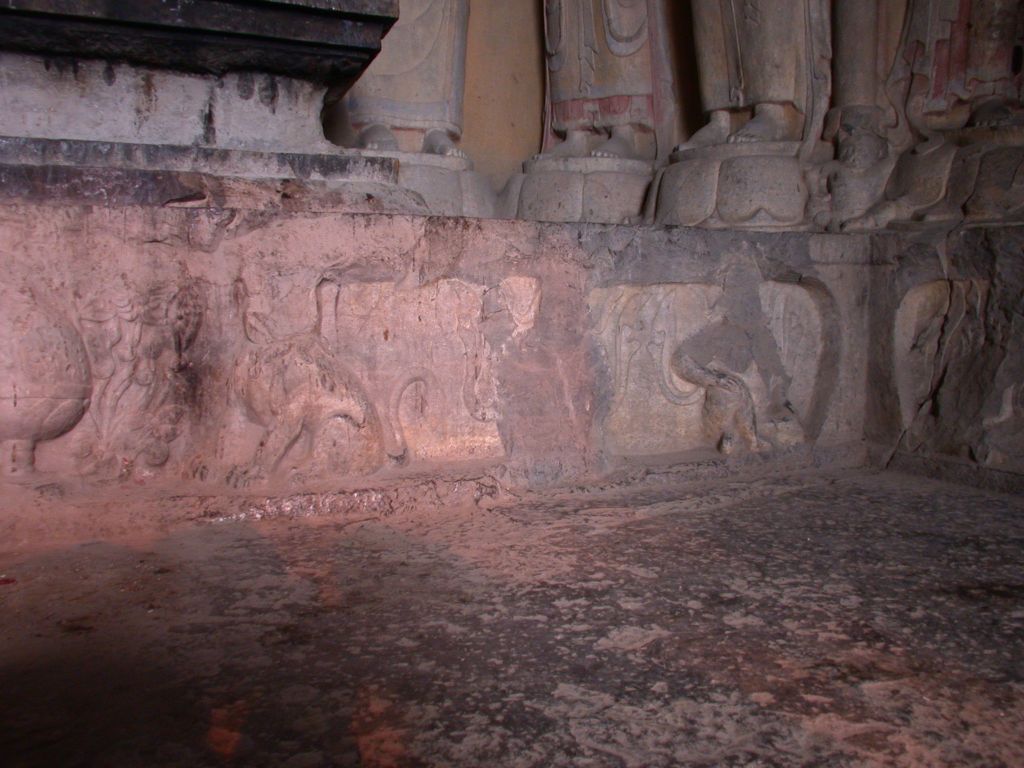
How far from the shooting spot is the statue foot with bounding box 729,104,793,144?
4.04 m

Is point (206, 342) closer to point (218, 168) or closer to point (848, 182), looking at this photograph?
point (218, 168)

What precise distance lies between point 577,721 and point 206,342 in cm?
157

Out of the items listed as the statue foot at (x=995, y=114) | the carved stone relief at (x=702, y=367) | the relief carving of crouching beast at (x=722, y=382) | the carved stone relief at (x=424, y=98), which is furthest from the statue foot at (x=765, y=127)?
the relief carving of crouching beast at (x=722, y=382)

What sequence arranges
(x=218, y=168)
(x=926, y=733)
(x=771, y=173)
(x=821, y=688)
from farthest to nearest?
1. (x=771, y=173)
2. (x=218, y=168)
3. (x=821, y=688)
4. (x=926, y=733)

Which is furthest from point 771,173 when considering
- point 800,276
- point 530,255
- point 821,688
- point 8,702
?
point 8,702

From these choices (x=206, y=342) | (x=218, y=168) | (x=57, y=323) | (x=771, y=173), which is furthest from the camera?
(x=771, y=173)

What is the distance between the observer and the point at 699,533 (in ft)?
7.85

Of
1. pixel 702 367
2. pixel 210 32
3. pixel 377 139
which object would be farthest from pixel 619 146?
pixel 210 32

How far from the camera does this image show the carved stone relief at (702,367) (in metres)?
2.92

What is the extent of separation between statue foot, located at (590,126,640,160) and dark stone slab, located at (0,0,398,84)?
1826mm

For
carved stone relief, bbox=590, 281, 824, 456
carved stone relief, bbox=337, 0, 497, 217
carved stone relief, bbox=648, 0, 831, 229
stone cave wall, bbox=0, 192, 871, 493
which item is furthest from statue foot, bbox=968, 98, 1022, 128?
carved stone relief, bbox=337, 0, 497, 217

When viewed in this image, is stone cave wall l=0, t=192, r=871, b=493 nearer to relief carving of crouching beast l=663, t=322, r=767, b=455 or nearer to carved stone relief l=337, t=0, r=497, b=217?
relief carving of crouching beast l=663, t=322, r=767, b=455

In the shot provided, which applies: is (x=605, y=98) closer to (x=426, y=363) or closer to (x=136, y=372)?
(x=426, y=363)

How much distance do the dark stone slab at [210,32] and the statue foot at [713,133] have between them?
1.92 m
